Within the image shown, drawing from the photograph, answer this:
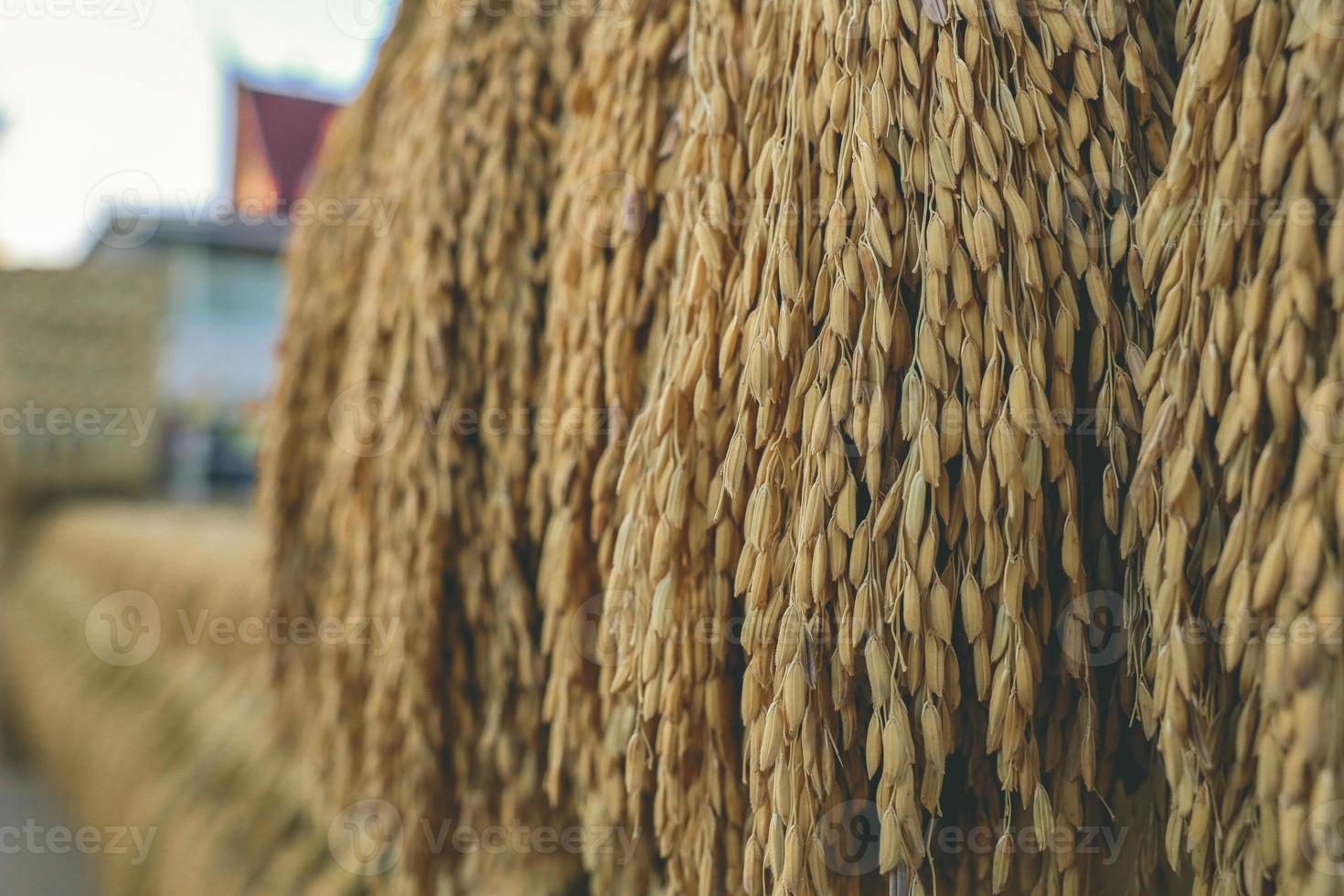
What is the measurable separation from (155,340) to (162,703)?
6.01 ft

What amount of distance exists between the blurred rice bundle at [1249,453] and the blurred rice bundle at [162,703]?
929 millimetres

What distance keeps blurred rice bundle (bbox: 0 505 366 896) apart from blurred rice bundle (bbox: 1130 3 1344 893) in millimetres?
929

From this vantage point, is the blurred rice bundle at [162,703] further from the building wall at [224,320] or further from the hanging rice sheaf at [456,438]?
the building wall at [224,320]

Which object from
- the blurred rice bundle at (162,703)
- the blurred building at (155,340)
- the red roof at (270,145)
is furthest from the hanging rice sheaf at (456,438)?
the red roof at (270,145)

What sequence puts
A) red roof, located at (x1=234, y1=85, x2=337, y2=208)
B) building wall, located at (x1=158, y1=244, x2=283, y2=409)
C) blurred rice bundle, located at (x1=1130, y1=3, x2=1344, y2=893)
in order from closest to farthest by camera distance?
blurred rice bundle, located at (x1=1130, y1=3, x2=1344, y2=893)
red roof, located at (x1=234, y1=85, x2=337, y2=208)
building wall, located at (x1=158, y1=244, x2=283, y2=409)

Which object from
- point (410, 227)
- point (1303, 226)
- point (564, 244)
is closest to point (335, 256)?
point (410, 227)

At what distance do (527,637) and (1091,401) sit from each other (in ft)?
1.77

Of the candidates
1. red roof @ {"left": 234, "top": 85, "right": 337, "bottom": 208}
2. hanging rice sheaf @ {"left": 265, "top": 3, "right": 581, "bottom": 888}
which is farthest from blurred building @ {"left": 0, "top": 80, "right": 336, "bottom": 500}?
hanging rice sheaf @ {"left": 265, "top": 3, "right": 581, "bottom": 888}

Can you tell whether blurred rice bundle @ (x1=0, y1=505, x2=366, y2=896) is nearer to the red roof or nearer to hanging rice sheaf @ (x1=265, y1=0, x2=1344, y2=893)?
hanging rice sheaf @ (x1=265, y1=0, x2=1344, y2=893)

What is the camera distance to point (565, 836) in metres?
0.90

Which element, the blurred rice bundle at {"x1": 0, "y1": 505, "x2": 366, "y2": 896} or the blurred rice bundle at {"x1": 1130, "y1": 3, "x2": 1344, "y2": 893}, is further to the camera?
the blurred rice bundle at {"x1": 0, "y1": 505, "x2": 366, "y2": 896}

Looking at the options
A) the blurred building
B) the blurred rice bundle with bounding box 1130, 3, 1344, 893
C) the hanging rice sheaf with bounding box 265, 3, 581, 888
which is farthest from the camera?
the blurred building

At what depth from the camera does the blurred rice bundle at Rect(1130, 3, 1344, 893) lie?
44 centimetres

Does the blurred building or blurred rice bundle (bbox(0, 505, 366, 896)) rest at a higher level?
the blurred building
